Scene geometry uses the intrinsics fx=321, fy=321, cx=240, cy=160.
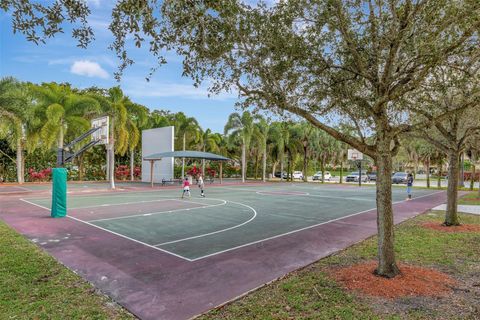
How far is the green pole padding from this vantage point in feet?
41.1

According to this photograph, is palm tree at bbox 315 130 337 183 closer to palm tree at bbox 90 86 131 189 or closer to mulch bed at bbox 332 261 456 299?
palm tree at bbox 90 86 131 189

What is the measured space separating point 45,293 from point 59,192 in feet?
27.7

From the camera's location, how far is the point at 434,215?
48.9ft

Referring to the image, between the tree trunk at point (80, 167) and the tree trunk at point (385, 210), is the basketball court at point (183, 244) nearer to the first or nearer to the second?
the tree trunk at point (385, 210)

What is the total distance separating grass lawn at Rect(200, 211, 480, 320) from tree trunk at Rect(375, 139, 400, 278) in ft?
3.11

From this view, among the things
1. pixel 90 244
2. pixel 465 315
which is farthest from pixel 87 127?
pixel 465 315

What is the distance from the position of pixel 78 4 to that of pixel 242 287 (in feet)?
17.8

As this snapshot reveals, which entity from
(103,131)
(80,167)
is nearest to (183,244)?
(103,131)

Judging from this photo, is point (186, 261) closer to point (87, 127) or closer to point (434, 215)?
point (434, 215)

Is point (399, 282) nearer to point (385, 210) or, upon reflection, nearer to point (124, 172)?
point (385, 210)

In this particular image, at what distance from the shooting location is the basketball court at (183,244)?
224 inches

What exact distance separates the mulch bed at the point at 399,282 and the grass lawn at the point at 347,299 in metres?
0.18

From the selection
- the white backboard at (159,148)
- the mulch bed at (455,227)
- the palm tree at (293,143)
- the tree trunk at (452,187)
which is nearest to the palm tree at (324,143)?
the palm tree at (293,143)

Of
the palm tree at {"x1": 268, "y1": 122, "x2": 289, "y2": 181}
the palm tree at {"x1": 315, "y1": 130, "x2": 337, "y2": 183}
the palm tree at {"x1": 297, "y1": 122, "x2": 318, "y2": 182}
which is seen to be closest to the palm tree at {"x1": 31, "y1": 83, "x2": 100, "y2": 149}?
the palm tree at {"x1": 268, "y1": 122, "x2": 289, "y2": 181}
